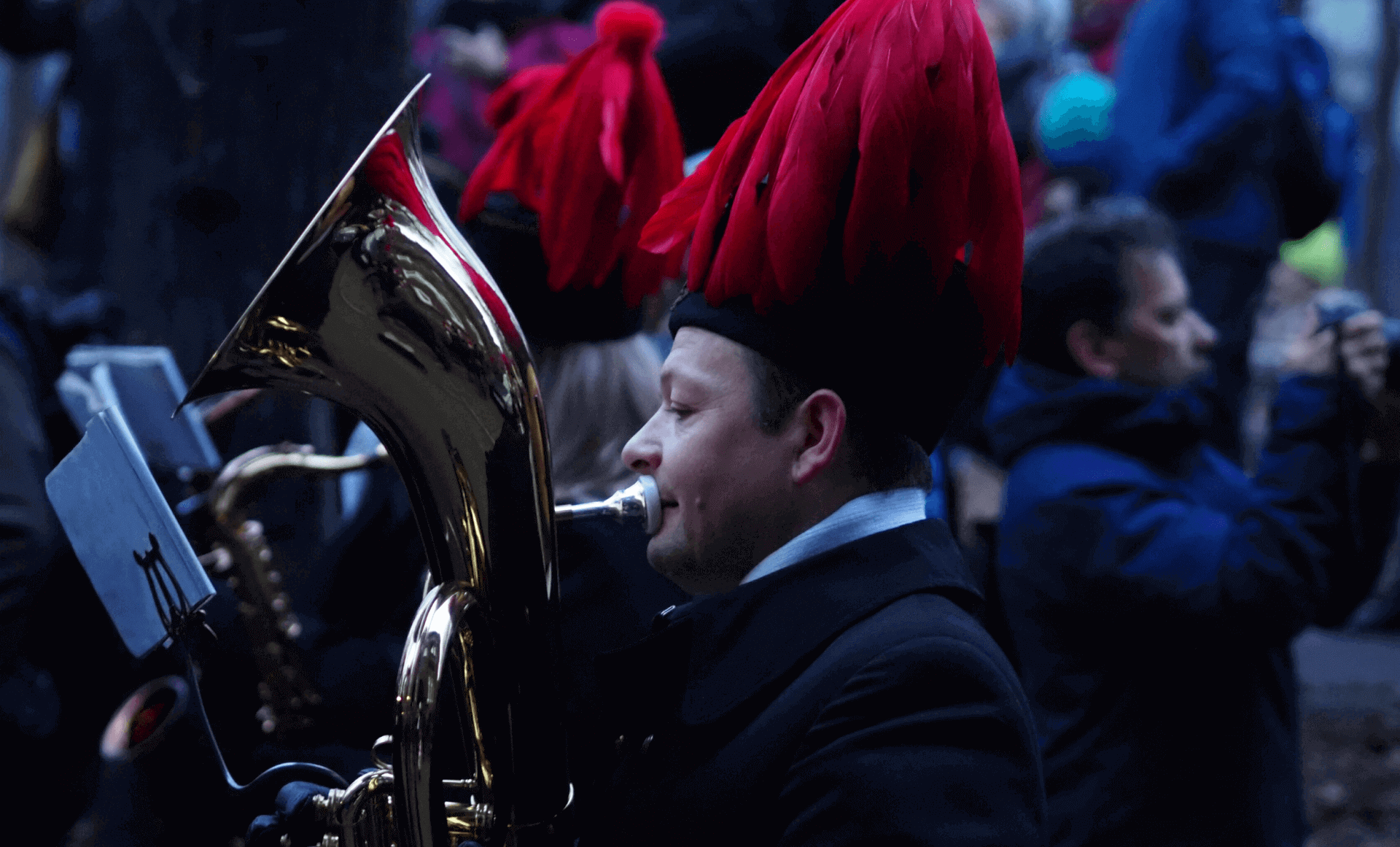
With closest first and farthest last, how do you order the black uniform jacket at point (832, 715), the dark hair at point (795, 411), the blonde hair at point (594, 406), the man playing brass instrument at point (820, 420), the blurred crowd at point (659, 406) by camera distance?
the black uniform jacket at point (832, 715) → the man playing brass instrument at point (820, 420) → the dark hair at point (795, 411) → the blonde hair at point (594, 406) → the blurred crowd at point (659, 406)

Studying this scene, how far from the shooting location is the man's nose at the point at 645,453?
1628 mm

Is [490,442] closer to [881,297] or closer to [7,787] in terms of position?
[881,297]

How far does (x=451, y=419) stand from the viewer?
166cm

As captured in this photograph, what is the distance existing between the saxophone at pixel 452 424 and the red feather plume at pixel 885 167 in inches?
12.0

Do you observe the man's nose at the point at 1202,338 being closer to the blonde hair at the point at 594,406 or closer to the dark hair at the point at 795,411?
the blonde hair at the point at 594,406

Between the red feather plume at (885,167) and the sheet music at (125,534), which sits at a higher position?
the red feather plume at (885,167)

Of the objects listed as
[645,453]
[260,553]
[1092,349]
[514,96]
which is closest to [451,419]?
[645,453]

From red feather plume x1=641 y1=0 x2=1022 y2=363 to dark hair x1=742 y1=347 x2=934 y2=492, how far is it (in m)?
0.08

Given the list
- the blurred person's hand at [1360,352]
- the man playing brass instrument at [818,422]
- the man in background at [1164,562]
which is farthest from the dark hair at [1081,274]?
the man playing brass instrument at [818,422]

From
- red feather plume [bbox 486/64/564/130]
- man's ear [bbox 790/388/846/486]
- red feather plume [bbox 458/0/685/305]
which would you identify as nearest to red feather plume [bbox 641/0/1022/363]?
man's ear [bbox 790/388/846/486]

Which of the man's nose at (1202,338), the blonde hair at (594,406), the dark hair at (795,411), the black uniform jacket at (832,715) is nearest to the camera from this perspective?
the black uniform jacket at (832,715)

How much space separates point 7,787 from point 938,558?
8.02ft

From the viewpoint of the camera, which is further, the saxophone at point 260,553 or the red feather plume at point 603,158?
the saxophone at point 260,553

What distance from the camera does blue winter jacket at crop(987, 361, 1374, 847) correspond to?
2.50m
